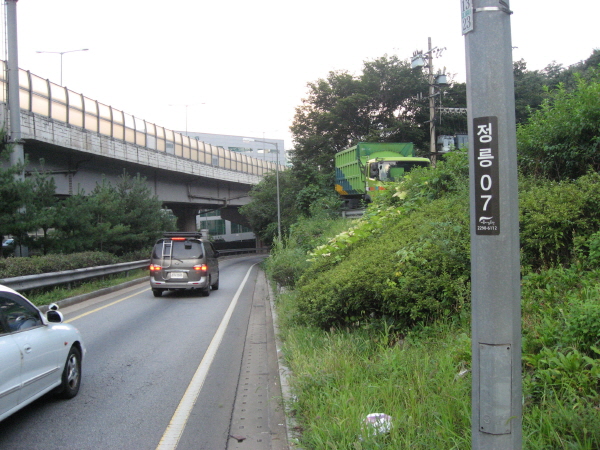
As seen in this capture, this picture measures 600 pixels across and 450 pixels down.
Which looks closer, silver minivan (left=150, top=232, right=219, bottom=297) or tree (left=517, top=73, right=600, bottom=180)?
tree (left=517, top=73, right=600, bottom=180)

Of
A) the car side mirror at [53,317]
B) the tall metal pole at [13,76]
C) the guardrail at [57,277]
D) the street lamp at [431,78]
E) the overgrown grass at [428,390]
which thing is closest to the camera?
the overgrown grass at [428,390]

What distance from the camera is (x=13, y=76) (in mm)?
16188

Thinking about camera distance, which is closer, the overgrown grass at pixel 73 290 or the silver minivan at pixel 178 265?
the overgrown grass at pixel 73 290

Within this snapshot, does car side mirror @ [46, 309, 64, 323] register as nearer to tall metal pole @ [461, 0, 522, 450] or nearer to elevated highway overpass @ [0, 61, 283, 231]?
tall metal pole @ [461, 0, 522, 450]

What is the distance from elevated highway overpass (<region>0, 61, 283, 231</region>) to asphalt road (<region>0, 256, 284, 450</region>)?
1040cm

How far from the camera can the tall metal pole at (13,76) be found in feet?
51.7

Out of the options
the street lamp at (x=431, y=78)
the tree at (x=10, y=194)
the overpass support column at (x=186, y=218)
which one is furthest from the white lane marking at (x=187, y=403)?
the overpass support column at (x=186, y=218)

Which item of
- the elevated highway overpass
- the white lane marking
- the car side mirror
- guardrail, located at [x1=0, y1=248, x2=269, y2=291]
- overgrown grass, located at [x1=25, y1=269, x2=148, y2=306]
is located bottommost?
the white lane marking

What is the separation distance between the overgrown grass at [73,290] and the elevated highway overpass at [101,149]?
15.4ft

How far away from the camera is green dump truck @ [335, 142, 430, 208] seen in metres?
22.0

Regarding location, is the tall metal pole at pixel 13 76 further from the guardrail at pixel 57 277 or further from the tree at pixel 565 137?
the tree at pixel 565 137

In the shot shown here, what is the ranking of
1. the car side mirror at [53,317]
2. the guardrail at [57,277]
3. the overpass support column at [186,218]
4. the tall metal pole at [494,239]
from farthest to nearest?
the overpass support column at [186,218]
the guardrail at [57,277]
the car side mirror at [53,317]
the tall metal pole at [494,239]

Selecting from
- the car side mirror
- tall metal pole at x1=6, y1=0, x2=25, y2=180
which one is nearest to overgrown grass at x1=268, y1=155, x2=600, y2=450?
the car side mirror

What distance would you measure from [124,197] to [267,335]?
68.4 ft
